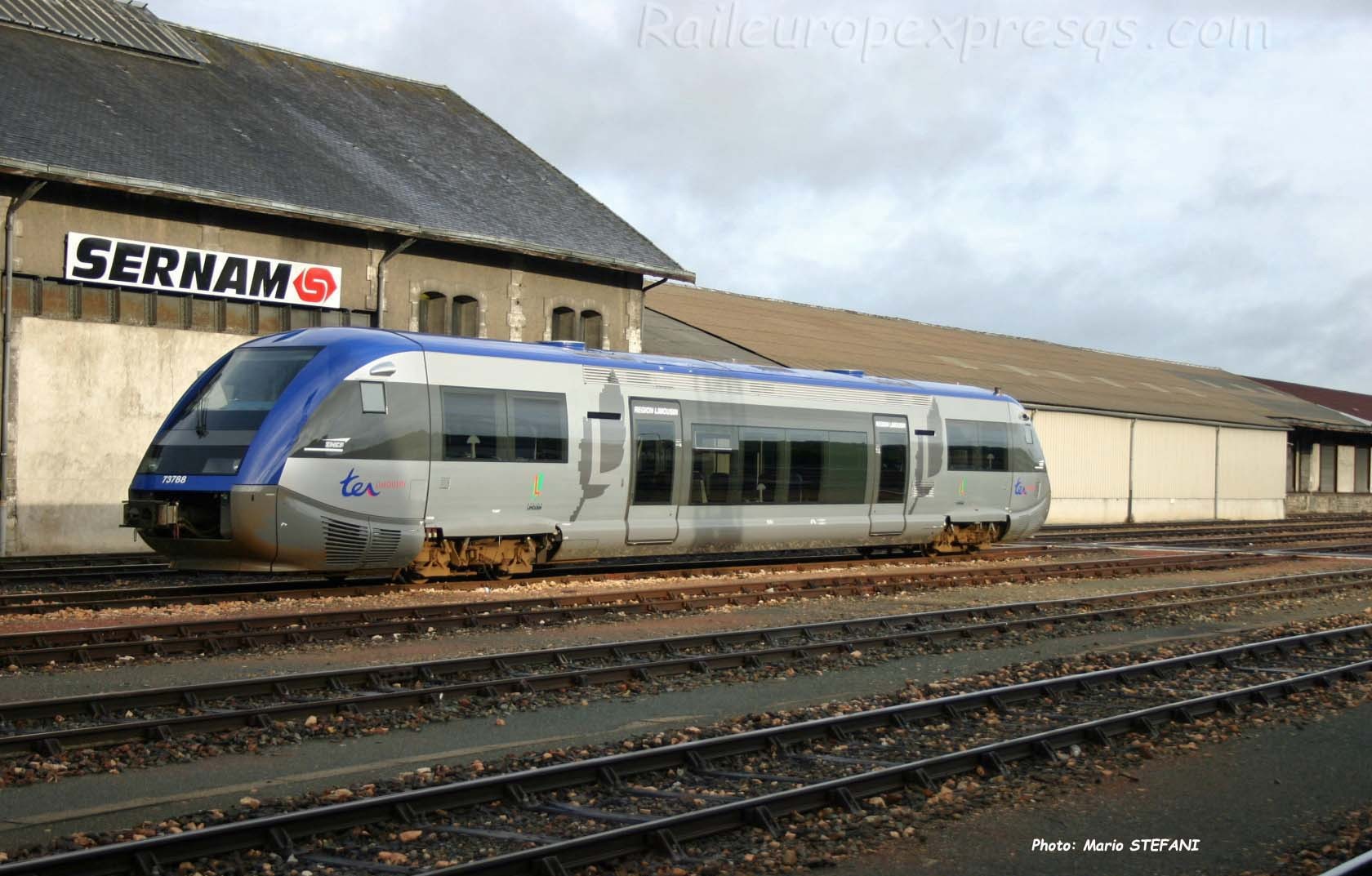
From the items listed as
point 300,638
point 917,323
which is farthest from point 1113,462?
point 300,638

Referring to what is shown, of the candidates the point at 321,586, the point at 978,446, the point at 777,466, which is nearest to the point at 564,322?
the point at 978,446

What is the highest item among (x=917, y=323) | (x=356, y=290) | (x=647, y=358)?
(x=917, y=323)

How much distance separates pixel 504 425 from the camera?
16.3m

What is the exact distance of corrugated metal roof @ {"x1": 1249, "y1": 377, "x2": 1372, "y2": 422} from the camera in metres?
71.6

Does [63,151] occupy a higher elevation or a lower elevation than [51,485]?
higher

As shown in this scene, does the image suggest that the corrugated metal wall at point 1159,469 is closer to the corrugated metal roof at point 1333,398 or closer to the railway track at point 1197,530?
the railway track at point 1197,530

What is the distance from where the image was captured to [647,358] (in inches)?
738

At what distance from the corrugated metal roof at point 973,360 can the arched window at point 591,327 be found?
4.56 m

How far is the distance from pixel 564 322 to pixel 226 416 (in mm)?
15771

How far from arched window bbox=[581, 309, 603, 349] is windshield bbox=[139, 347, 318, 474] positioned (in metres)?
15.2

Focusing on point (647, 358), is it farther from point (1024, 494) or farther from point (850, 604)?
point (1024, 494)

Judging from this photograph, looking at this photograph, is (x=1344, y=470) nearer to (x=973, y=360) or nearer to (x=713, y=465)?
(x=973, y=360)

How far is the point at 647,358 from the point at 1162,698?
380 inches

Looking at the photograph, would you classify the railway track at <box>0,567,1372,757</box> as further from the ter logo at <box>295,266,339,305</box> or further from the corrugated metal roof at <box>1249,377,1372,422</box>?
the corrugated metal roof at <box>1249,377,1372,422</box>
